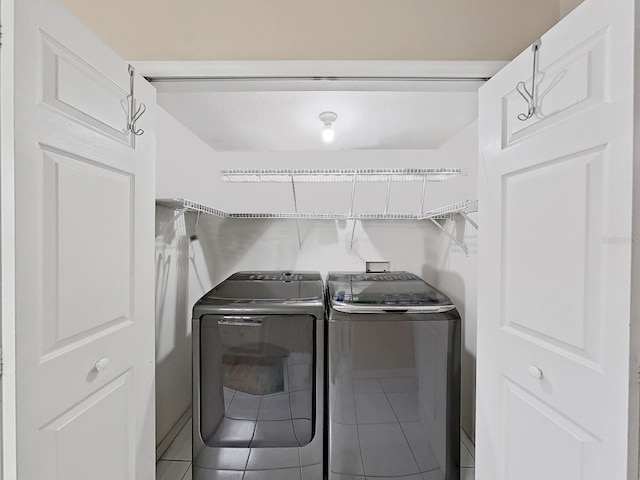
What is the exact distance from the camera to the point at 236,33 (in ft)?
4.11

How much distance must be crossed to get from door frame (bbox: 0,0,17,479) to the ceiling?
664 mm

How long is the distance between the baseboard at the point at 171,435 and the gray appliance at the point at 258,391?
0.38m

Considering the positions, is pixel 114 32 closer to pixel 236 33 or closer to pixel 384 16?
pixel 236 33

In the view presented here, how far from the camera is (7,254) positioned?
27.3 inches

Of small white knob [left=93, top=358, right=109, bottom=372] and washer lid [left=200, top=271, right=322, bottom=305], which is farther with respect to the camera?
washer lid [left=200, top=271, right=322, bottom=305]

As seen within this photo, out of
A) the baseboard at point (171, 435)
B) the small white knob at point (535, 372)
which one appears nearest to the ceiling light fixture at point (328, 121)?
the small white knob at point (535, 372)

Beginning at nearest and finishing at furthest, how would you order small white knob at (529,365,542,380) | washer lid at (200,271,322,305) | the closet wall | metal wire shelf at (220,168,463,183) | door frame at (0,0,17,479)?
door frame at (0,0,17,479) → small white knob at (529,365,542,380) → washer lid at (200,271,322,305) → metal wire shelf at (220,168,463,183) → the closet wall

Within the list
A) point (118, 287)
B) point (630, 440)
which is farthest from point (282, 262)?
point (630, 440)

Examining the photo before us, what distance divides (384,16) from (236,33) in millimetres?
615

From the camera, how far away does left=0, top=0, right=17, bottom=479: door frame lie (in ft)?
2.22

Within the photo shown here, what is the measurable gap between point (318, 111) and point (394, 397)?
62.4 inches

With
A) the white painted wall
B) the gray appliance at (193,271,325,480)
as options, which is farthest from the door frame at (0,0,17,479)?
the white painted wall

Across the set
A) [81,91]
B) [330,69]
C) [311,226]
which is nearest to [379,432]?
[311,226]

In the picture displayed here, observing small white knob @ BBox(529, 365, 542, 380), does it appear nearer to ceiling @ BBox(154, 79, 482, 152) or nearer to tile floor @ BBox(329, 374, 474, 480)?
tile floor @ BBox(329, 374, 474, 480)
